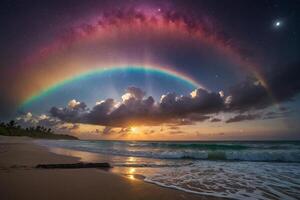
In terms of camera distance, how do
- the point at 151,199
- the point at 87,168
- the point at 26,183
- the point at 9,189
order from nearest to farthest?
the point at 151,199
the point at 9,189
the point at 26,183
the point at 87,168

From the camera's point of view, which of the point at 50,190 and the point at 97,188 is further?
the point at 97,188

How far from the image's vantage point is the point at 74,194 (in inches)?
204

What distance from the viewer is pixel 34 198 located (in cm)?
466

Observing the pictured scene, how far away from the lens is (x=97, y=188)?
19.6 feet

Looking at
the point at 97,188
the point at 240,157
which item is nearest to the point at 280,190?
the point at 97,188

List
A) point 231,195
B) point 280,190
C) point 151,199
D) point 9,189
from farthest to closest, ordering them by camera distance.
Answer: point 280,190
point 231,195
point 9,189
point 151,199

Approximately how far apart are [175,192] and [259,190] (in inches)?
108

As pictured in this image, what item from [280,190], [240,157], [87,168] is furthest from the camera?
[240,157]

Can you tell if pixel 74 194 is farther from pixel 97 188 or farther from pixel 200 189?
pixel 200 189

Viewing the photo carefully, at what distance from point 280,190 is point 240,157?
1476 centimetres

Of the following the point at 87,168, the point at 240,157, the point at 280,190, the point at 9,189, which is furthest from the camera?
the point at 240,157

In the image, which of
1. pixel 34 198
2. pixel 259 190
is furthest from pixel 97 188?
pixel 259 190

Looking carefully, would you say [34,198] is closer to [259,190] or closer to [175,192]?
[175,192]

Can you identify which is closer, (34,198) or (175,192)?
(34,198)
